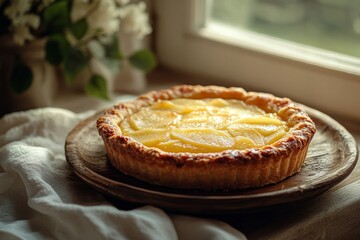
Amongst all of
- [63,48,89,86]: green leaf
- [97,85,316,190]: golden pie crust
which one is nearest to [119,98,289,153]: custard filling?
[97,85,316,190]: golden pie crust

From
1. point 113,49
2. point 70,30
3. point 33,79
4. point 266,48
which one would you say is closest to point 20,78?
point 33,79

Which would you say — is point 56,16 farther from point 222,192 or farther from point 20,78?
point 222,192

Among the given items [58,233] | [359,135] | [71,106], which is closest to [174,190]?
[58,233]

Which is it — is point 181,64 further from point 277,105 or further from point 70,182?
point 70,182

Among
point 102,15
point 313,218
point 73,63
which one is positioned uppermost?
point 102,15

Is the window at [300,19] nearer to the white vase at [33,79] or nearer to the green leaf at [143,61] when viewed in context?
the green leaf at [143,61]

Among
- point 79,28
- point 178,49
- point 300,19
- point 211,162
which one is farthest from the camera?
point 178,49
